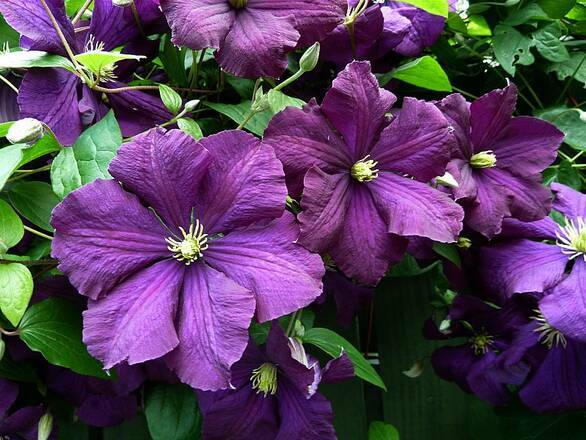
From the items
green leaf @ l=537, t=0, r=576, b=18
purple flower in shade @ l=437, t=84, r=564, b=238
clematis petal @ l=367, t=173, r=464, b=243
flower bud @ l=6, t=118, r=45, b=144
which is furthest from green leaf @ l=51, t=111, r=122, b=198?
green leaf @ l=537, t=0, r=576, b=18

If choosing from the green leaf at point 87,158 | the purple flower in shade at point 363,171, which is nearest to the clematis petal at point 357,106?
the purple flower in shade at point 363,171

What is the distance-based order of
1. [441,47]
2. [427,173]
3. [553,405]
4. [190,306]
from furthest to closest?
[441,47], [553,405], [427,173], [190,306]

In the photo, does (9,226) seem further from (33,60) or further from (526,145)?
(526,145)

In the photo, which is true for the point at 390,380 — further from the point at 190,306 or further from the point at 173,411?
the point at 190,306

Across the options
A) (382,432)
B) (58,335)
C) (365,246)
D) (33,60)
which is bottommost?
(382,432)

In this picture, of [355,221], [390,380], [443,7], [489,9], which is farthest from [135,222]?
[489,9]

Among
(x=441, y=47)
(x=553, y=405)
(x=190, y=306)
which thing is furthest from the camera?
(x=441, y=47)

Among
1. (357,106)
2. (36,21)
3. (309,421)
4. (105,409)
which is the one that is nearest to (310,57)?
(357,106)
